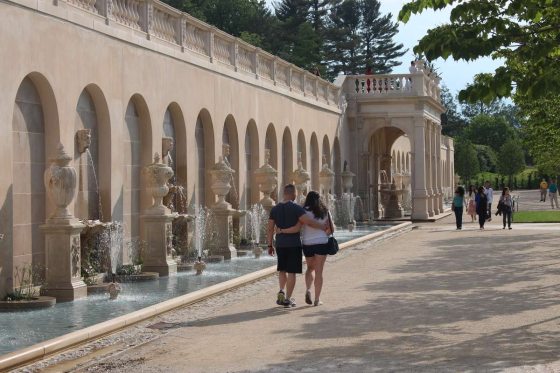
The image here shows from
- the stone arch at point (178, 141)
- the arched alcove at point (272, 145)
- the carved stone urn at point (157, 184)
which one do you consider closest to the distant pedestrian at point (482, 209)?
the arched alcove at point (272, 145)

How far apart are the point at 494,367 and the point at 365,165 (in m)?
36.2

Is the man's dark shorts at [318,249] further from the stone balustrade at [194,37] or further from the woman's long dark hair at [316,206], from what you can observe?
the stone balustrade at [194,37]

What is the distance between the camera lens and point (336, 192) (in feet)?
138

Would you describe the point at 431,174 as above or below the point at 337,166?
below

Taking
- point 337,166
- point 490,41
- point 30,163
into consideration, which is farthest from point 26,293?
point 337,166

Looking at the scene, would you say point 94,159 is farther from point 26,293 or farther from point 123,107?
point 26,293

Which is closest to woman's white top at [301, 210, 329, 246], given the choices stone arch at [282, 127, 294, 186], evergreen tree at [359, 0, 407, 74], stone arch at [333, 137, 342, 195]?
stone arch at [282, 127, 294, 186]

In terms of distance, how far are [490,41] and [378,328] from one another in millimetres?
3641

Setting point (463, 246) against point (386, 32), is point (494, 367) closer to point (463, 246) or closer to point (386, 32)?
point (463, 246)

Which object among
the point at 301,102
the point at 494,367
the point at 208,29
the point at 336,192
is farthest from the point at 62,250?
the point at 336,192

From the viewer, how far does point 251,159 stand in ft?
97.5

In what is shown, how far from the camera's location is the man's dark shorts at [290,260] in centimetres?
1395

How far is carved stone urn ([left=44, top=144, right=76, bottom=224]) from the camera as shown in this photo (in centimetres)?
1462

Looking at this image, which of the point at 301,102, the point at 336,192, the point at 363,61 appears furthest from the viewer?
the point at 363,61
